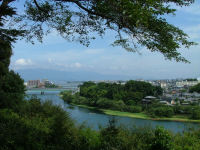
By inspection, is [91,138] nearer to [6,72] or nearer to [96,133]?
[96,133]

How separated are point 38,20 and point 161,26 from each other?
73.5 inches

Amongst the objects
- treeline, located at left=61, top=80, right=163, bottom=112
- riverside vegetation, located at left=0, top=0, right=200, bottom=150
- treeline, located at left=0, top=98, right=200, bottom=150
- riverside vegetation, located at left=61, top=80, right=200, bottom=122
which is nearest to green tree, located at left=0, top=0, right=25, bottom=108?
riverside vegetation, located at left=0, top=0, right=200, bottom=150

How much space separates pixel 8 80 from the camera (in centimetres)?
788

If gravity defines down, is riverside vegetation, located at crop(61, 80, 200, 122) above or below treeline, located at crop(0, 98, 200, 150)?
below

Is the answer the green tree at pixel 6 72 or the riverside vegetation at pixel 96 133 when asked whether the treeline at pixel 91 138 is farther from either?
the green tree at pixel 6 72

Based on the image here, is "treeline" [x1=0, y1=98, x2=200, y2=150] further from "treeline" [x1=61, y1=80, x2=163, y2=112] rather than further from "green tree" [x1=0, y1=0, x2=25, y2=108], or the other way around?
"treeline" [x1=61, y1=80, x2=163, y2=112]

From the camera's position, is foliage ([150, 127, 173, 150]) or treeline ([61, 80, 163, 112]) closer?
foliage ([150, 127, 173, 150])

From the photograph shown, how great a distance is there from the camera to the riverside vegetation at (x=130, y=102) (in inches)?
813

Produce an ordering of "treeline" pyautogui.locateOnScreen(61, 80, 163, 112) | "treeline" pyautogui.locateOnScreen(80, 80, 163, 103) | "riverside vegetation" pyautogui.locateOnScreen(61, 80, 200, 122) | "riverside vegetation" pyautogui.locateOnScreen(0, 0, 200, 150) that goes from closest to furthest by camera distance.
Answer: "riverside vegetation" pyautogui.locateOnScreen(0, 0, 200, 150) → "riverside vegetation" pyautogui.locateOnScreen(61, 80, 200, 122) → "treeline" pyautogui.locateOnScreen(61, 80, 163, 112) → "treeline" pyautogui.locateOnScreen(80, 80, 163, 103)

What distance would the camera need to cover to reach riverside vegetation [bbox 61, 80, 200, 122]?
813 inches

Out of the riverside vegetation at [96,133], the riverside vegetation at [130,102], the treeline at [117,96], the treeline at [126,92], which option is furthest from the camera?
the treeline at [126,92]

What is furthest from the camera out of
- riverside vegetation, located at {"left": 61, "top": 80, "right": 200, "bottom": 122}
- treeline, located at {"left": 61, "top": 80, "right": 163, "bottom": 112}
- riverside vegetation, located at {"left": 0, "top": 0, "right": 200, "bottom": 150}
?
treeline, located at {"left": 61, "top": 80, "right": 163, "bottom": 112}

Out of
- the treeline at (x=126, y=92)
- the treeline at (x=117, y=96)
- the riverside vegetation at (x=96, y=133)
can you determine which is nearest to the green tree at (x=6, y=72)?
the riverside vegetation at (x=96, y=133)

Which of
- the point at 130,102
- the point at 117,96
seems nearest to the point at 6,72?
the point at 130,102
